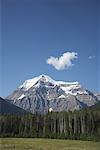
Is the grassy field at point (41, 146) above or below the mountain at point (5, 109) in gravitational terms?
below

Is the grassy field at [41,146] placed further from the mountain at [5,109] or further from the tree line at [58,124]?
the tree line at [58,124]

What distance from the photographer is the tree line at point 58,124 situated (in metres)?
25.2

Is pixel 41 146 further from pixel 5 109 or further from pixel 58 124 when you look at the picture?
pixel 5 109

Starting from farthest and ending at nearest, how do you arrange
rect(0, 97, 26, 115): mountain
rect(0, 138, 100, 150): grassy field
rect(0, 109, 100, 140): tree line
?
rect(0, 109, 100, 140): tree line < rect(0, 97, 26, 115): mountain < rect(0, 138, 100, 150): grassy field

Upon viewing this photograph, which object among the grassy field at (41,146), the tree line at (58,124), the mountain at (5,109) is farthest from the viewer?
the tree line at (58,124)

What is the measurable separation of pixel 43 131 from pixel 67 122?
2097 mm

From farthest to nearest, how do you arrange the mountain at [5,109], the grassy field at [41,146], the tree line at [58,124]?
1. the tree line at [58,124]
2. the mountain at [5,109]
3. the grassy field at [41,146]

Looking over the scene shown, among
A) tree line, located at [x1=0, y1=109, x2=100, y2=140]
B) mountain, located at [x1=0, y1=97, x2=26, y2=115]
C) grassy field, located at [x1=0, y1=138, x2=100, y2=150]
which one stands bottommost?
grassy field, located at [x1=0, y1=138, x2=100, y2=150]

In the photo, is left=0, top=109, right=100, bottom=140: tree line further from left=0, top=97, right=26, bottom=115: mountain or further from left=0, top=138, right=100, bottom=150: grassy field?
left=0, top=138, right=100, bottom=150: grassy field

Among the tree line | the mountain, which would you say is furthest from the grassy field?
the tree line

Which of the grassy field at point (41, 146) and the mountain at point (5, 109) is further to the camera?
the mountain at point (5, 109)

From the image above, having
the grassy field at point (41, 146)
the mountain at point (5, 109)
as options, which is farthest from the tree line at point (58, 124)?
the grassy field at point (41, 146)

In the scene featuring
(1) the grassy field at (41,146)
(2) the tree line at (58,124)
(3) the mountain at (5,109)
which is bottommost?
(1) the grassy field at (41,146)

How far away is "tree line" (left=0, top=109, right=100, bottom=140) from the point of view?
990 inches
